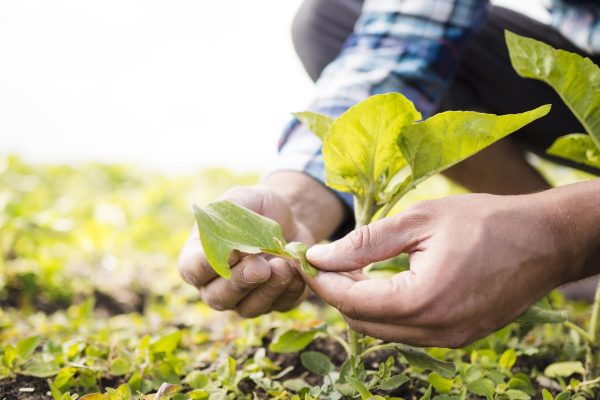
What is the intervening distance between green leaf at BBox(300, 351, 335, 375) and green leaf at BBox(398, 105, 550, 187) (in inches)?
15.8

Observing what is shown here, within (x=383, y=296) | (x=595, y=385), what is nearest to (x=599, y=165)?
(x=595, y=385)

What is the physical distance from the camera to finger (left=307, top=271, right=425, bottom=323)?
877 millimetres

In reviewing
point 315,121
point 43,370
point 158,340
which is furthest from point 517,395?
point 43,370

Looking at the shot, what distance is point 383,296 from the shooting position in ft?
2.93

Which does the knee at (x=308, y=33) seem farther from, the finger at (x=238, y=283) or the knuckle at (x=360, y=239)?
the knuckle at (x=360, y=239)

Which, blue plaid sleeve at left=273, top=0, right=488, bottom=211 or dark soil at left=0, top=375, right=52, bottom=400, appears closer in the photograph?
dark soil at left=0, top=375, right=52, bottom=400

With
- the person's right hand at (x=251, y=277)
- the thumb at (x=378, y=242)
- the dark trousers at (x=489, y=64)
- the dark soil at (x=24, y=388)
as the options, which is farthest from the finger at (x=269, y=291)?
the dark trousers at (x=489, y=64)

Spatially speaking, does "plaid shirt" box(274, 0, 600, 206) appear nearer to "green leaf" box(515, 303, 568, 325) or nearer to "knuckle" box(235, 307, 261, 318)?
"knuckle" box(235, 307, 261, 318)

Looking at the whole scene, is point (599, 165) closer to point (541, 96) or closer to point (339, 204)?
point (339, 204)

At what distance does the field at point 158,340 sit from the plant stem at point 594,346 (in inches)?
1.4

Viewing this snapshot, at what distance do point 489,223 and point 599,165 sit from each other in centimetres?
48

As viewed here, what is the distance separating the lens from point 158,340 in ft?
4.40

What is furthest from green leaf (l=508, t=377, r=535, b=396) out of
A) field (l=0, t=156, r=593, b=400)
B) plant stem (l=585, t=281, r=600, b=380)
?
plant stem (l=585, t=281, r=600, b=380)

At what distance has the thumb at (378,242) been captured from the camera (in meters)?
0.94
